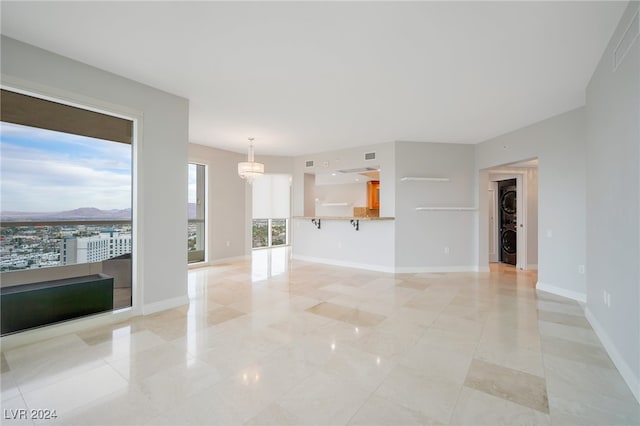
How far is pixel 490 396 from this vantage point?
2.00 m

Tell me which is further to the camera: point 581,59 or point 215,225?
point 215,225

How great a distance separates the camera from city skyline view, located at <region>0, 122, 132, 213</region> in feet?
9.04

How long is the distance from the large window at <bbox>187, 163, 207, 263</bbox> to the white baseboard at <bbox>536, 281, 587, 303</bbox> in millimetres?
6596

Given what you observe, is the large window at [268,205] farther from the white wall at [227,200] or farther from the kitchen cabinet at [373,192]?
the kitchen cabinet at [373,192]

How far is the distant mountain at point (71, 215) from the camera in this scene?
2.76 meters

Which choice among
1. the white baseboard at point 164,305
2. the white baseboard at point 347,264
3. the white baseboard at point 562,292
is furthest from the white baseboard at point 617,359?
the white baseboard at point 164,305

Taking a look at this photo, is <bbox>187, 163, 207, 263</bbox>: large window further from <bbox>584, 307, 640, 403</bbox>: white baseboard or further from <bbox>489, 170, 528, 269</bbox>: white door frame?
<bbox>489, 170, 528, 269</bbox>: white door frame

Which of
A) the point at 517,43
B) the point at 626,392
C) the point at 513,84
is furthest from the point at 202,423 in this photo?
the point at 513,84

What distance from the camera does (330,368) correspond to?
2.33 metres

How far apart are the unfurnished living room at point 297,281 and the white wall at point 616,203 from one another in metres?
0.03

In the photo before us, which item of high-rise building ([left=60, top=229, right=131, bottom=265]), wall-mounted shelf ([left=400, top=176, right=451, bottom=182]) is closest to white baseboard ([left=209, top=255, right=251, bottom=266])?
high-rise building ([left=60, top=229, right=131, bottom=265])

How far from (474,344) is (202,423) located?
241 centimetres

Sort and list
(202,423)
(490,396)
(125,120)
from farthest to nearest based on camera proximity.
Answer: (125,120) < (490,396) < (202,423)

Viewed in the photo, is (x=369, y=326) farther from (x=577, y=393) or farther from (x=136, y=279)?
(x=136, y=279)
